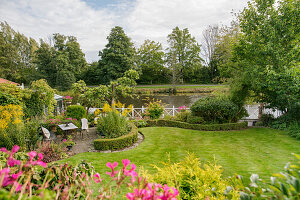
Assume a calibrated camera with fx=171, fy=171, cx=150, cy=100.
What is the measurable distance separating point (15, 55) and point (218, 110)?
4016 cm

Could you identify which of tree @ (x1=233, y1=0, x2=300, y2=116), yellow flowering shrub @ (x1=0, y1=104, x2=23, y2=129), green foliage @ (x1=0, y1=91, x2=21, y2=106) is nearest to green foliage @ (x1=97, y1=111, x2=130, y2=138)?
yellow flowering shrub @ (x1=0, y1=104, x2=23, y2=129)

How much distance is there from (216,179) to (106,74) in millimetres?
32775

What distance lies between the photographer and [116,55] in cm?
3062

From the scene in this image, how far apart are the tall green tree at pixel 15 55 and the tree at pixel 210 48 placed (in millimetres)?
34736

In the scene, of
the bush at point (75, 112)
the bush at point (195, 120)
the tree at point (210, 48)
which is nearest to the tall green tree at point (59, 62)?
the bush at point (75, 112)

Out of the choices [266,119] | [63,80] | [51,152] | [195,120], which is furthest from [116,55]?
[51,152]

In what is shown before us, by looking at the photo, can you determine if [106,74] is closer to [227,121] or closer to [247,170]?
[227,121]

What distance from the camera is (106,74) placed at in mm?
33312

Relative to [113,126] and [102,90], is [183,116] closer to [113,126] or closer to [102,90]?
[113,126]

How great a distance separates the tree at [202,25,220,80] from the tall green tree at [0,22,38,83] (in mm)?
34736

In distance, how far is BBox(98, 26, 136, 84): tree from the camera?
101 ft

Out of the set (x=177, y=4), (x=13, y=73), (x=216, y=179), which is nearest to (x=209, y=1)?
(x=177, y=4)

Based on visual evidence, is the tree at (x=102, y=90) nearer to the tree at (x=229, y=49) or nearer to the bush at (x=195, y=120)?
the bush at (x=195, y=120)

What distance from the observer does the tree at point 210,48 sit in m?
37.0
